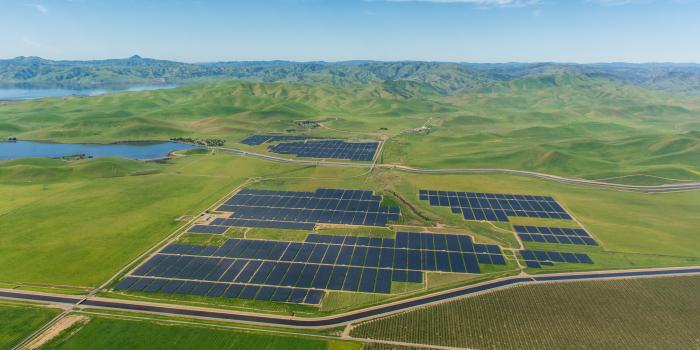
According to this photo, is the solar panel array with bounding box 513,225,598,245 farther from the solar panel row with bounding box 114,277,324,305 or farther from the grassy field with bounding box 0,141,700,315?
the solar panel row with bounding box 114,277,324,305

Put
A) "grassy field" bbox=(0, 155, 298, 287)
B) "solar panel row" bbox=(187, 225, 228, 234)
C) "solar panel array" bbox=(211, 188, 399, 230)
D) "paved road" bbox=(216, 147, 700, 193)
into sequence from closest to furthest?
1. "grassy field" bbox=(0, 155, 298, 287)
2. "solar panel row" bbox=(187, 225, 228, 234)
3. "solar panel array" bbox=(211, 188, 399, 230)
4. "paved road" bbox=(216, 147, 700, 193)

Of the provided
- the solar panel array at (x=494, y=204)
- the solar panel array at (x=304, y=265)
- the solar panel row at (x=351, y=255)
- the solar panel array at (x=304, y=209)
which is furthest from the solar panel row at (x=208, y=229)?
the solar panel array at (x=494, y=204)

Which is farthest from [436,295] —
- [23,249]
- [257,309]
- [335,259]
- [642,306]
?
[23,249]

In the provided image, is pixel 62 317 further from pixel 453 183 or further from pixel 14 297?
pixel 453 183

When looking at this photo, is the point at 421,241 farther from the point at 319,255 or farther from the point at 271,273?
the point at 271,273

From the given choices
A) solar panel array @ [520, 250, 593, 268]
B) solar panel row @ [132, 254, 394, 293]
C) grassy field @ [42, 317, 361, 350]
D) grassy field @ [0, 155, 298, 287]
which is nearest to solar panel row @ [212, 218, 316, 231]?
grassy field @ [0, 155, 298, 287]

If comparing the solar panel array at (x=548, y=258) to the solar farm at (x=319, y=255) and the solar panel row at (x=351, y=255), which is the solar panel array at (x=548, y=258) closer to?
the solar farm at (x=319, y=255)
